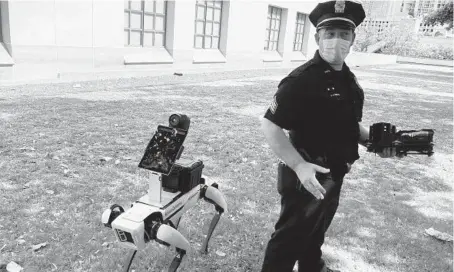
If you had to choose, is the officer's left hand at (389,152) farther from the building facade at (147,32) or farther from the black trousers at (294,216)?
the building facade at (147,32)

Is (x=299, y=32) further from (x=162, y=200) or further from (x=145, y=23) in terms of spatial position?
(x=162, y=200)

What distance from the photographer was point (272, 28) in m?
23.1

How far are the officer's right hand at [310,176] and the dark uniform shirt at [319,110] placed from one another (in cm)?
17

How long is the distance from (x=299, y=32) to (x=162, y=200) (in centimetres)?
2546

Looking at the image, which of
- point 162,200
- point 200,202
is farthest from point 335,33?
point 200,202

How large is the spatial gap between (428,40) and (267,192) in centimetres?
6514

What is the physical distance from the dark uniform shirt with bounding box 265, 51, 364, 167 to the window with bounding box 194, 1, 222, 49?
1571 centimetres

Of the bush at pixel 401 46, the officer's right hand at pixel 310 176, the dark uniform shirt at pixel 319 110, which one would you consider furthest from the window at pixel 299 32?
the officer's right hand at pixel 310 176

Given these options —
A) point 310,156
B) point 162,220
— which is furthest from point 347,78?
point 162,220

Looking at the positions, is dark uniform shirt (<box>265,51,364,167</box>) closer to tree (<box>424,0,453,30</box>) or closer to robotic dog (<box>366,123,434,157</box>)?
robotic dog (<box>366,123,434,157</box>)

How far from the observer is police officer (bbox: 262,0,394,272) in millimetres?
2230

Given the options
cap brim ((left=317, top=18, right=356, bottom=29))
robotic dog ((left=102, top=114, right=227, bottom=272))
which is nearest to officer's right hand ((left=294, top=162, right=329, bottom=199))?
robotic dog ((left=102, top=114, right=227, bottom=272))

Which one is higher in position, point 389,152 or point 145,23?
point 145,23

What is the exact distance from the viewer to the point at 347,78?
96.9 inches
